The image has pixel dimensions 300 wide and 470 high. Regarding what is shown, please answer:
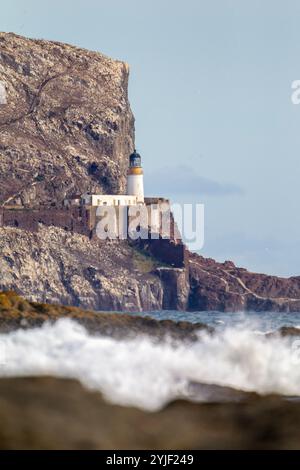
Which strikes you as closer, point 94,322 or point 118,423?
point 118,423

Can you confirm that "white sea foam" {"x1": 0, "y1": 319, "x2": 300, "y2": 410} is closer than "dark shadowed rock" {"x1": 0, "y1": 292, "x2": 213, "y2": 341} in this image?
Yes

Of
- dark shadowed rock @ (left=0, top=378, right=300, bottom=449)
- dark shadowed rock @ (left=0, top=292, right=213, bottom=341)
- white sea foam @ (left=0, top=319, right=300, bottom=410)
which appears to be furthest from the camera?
dark shadowed rock @ (left=0, top=292, right=213, bottom=341)

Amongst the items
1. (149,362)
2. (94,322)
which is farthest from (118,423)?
(94,322)

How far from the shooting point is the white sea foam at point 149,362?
2664cm

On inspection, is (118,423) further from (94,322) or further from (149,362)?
(94,322)

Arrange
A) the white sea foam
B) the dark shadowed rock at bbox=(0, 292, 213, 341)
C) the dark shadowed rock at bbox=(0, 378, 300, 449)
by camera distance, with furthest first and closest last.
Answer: the dark shadowed rock at bbox=(0, 292, 213, 341), the white sea foam, the dark shadowed rock at bbox=(0, 378, 300, 449)

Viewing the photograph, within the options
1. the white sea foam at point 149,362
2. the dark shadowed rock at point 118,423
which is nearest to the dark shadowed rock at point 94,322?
the white sea foam at point 149,362

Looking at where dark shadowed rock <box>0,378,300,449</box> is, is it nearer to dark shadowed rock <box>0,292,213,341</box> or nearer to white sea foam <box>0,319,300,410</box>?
white sea foam <box>0,319,300,410</box>

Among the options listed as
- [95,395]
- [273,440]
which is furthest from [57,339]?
[273,440]

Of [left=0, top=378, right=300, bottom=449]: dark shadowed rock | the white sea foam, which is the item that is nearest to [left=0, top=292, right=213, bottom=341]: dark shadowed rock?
the white sea foam

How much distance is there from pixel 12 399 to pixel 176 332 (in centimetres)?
1717

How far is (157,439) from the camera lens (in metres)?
22.2

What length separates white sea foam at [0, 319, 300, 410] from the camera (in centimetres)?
2664

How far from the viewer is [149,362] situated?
29.5 meters
